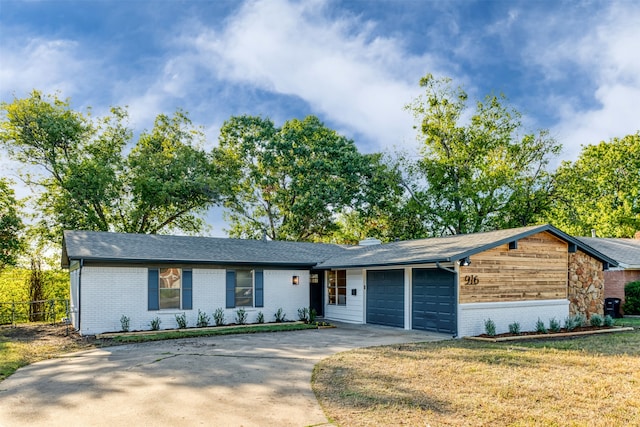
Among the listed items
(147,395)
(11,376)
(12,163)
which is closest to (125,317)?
(11,376)

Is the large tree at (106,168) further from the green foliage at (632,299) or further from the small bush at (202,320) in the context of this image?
the green foliage at (632,299)

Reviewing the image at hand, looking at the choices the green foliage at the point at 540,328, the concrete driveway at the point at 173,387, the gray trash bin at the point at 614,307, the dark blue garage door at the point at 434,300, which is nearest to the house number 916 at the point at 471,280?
the dark blue garage door at the point at 434,300

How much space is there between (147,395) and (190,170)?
71.7ft

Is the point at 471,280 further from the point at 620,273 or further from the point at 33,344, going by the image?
the point at 33,344

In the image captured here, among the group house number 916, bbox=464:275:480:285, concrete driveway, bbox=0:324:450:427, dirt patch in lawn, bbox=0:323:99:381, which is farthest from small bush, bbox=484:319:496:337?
dirt patch in lawn, bbox=0:323:99:381

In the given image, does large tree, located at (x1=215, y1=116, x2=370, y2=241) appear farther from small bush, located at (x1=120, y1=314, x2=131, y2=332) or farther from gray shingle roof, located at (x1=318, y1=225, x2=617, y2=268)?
small bush, located at (x1=120, y1=314, x2=131, y2=332)

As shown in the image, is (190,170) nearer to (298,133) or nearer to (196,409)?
(298,133)

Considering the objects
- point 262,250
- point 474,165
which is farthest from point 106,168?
point 474,165

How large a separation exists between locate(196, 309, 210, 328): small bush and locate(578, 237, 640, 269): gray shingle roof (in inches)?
634

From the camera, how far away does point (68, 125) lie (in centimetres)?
2506

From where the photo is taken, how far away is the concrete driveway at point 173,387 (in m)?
5.84

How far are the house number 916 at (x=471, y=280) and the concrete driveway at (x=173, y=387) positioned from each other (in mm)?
3067

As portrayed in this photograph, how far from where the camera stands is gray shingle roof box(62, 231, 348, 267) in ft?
46.7

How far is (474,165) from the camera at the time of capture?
3088 cm
